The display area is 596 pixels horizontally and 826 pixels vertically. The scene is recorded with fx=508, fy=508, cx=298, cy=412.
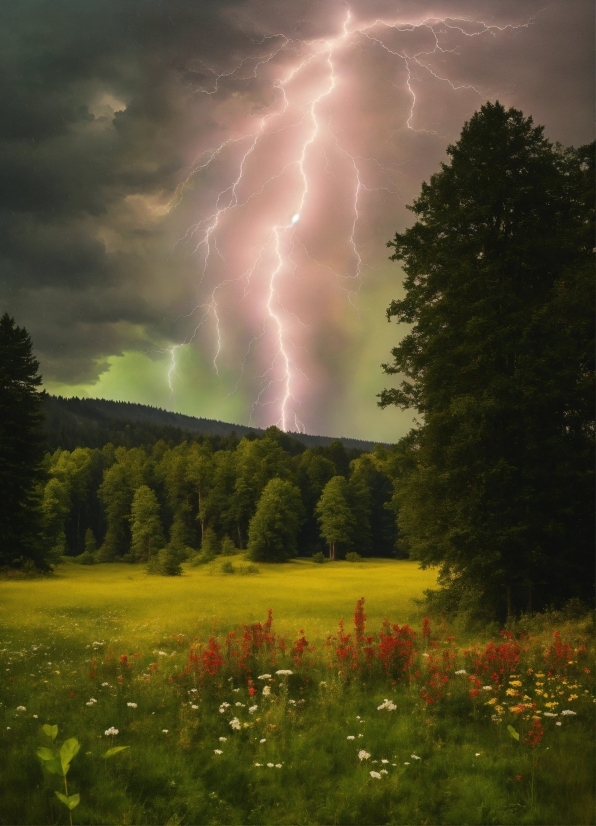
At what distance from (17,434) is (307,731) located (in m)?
31.9

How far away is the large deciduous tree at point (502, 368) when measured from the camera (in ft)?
45.9

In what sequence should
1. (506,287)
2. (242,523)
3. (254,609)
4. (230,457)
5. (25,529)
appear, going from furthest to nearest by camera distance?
(230,457)
(242,523)
(25,529)
(254,609)
(506,287)

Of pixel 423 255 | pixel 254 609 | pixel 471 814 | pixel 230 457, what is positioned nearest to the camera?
pixel 471 814

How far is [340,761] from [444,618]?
1056 centimetres

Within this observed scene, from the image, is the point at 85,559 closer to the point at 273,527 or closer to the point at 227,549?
the point at 227,549

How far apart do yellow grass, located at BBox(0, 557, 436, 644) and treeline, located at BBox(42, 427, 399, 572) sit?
20086 mm

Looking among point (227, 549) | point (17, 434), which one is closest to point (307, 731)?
point (17, 434)

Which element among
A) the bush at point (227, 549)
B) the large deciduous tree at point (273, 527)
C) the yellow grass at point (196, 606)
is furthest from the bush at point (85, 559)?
the yellow grass at point (196, 606)

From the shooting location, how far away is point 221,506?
67.6 meters

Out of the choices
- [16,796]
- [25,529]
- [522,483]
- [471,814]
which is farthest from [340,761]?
[25,529]

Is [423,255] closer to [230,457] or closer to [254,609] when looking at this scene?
[254,609]

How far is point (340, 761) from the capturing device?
6570 mm

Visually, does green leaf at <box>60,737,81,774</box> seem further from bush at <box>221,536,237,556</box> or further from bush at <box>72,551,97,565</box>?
bush at <box>72,551,97,565</box>

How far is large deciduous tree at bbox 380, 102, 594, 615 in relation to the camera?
14.0 m
